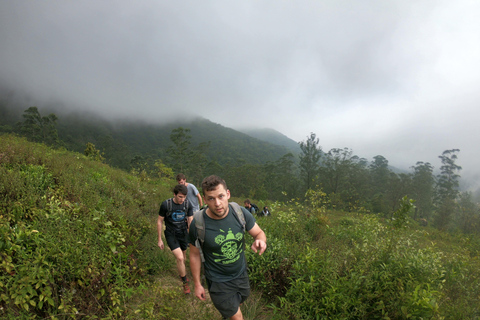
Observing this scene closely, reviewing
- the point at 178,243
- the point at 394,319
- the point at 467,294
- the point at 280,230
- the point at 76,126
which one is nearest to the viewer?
the point at 394,319

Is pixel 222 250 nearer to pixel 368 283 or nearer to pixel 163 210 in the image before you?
pixel 163 210

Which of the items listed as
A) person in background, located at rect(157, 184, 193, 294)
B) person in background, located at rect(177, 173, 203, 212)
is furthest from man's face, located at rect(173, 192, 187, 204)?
person in background, located at rect(177, 173, 203, 212)

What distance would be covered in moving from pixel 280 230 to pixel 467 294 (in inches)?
125

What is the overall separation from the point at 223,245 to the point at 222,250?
0.18ft

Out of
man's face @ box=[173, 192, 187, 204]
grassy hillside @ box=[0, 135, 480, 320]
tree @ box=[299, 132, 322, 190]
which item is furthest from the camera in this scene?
tree @ box=[299, 132, 322, 190]

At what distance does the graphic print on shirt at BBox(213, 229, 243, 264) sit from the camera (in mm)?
2078

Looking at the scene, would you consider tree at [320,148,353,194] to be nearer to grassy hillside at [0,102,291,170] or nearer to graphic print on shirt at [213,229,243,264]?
graphic print on shirt at [213,229,243,264]

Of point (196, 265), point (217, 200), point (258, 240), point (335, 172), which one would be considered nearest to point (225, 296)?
point (196, 265)

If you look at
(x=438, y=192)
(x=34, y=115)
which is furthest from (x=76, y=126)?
(x=438, y=192)

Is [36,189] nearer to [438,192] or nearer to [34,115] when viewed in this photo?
[34,115]

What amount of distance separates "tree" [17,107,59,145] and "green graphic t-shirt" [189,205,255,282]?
49271 millimetres

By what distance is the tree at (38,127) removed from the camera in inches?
1517

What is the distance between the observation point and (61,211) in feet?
10.3

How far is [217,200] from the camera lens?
1.98 metres
